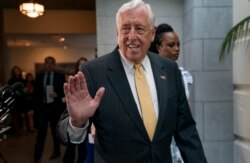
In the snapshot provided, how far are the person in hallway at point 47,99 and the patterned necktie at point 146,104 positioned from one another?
4.70 metres

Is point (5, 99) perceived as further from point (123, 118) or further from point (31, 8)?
point (31, 8)

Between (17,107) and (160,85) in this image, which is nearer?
(160,85)

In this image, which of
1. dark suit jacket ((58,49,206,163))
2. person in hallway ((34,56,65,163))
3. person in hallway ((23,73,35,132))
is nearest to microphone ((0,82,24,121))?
dark suit jacket ((58,49,206,163))

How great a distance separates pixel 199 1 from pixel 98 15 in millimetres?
1417

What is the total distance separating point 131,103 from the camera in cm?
205

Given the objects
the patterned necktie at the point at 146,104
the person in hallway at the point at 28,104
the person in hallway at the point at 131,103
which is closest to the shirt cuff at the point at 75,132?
the person in hallway at the point at 131,103

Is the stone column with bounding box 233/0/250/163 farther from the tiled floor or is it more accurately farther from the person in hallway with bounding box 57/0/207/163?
the tiled floor

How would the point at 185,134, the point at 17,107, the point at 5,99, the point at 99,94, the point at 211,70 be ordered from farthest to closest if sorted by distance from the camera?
the point at 17,107
the point at 211,70
the point at 5,99
the point at 185,134
the point at 99,94

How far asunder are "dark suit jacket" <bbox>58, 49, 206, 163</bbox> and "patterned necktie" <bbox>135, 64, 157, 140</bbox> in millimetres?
33

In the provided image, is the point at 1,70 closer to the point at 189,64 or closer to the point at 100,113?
the point at 189,64

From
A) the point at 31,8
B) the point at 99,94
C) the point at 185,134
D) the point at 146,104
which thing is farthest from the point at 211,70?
the point at 31,8

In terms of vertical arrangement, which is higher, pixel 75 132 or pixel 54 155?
pixel 75 132

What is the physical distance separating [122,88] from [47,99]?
4.80 m

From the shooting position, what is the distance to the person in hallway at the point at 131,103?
1.99 m
